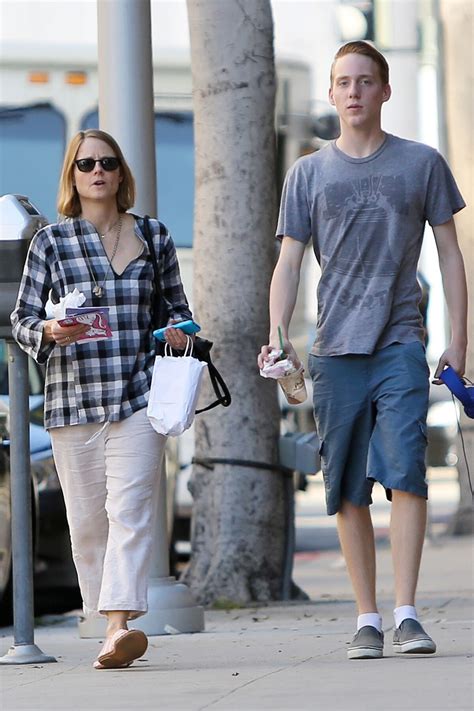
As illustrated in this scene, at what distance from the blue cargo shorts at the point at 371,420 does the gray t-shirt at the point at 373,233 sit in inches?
2.7

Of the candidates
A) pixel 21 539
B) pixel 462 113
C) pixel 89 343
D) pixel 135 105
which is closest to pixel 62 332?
pixel 89 343

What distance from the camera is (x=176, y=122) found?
1578 cm

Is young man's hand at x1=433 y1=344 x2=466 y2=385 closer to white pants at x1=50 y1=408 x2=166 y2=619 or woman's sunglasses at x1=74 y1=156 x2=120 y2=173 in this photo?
white pants at x1=50 y1=408 x2=166 y2=619

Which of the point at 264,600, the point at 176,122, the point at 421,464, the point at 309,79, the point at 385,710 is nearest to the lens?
the point at 385,710

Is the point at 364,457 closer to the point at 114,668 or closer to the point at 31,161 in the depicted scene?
the point at 114,668

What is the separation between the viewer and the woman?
5.93 meters

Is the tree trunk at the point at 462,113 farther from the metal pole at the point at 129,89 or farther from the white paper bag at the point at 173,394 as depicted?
the white paper bag at the point at 173,394

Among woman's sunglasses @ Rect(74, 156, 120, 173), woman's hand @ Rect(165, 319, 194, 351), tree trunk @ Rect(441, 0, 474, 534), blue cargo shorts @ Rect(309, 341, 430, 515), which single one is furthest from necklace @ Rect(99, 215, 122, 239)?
tree trunk @ Rect(441, 0, 474, 534)

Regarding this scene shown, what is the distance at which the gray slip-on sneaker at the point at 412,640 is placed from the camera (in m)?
5.84

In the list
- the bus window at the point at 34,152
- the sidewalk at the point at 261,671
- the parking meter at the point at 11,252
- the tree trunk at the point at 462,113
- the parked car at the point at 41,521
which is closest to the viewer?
the sidewalk at the point at 261,671

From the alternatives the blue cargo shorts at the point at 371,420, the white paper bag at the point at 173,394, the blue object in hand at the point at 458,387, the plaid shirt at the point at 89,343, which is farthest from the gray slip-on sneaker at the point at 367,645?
the plaid shirt at the point at 89,343

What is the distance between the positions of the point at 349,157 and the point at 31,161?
10.1 metres

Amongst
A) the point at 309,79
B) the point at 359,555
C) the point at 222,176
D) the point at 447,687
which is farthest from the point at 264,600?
the point at 309,79

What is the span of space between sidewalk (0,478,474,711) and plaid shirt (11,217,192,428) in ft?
2.92
